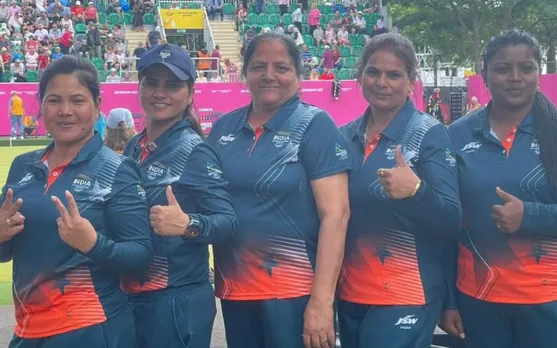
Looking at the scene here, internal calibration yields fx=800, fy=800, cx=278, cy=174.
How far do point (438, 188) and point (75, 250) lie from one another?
4.93ft

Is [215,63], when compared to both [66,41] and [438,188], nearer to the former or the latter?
[66,41]

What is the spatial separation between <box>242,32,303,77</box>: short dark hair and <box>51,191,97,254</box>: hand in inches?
44.4

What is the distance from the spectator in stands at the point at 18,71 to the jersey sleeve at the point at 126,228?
75.6 ft

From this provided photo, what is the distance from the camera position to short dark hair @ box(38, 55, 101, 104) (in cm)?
325

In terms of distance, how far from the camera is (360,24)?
118 ft

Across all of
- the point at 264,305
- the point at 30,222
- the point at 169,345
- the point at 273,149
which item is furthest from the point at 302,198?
the point at 30,222

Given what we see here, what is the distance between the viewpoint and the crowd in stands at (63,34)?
85.9ft

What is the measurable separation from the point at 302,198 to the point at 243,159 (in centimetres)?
31

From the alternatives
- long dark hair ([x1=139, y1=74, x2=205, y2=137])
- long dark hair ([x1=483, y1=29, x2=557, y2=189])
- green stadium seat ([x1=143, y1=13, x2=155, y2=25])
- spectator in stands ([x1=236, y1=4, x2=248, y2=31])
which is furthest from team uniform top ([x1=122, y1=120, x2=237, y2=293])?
green stadium seat ([x1=143, y1=13, x2=155, y2=25])

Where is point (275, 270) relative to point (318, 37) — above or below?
below

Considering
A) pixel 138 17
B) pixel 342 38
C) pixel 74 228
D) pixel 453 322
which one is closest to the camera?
pixel 74 228

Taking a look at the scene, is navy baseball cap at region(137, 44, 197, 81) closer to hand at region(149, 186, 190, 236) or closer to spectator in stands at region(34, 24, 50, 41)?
hand at region(149, 186, 190, 236)

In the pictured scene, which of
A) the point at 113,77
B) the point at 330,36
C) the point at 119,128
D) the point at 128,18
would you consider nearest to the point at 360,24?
the point at 330,36

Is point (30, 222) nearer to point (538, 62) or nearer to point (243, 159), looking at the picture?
point (243, 159)
